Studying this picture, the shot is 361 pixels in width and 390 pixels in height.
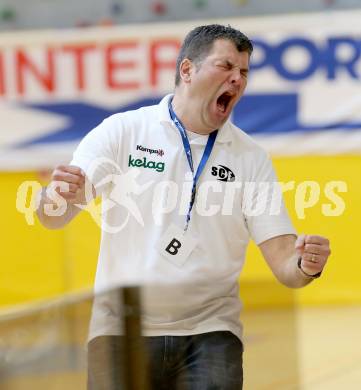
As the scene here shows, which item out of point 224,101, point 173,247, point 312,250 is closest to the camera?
point 312,250

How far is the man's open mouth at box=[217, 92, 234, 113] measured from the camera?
11.6 ft

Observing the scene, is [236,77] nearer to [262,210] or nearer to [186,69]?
[186,69]

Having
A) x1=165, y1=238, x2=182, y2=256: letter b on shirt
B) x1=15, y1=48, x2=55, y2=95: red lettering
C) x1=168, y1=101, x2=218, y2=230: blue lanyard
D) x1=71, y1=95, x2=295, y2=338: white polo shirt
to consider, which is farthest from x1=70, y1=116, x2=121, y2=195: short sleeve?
x1=15, y1=48, x2=55, y2=95: red lettering

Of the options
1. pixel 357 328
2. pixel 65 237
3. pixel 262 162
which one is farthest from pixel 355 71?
pixel 262 162

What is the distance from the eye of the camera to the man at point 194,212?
3320 millimetres

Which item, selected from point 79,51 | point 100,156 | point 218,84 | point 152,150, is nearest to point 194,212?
point 152,150

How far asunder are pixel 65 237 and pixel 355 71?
2.55 meters

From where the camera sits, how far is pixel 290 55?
7328 mm

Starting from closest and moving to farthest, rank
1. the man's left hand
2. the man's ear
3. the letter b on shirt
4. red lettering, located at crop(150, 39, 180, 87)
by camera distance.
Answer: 1. the man's left hand
2. the letter b on shirt
3. the man's ear
4. red lettering, located at crop(150, 39, 180, 87)

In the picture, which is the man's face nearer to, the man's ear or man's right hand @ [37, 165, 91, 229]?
the man's ear

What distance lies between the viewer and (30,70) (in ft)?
24.1

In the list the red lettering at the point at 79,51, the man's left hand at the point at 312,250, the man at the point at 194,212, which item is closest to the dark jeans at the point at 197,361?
the man at the point at 194,212

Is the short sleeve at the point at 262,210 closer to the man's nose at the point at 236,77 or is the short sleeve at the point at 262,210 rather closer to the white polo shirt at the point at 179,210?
the white polo shirt at the point at 179,210

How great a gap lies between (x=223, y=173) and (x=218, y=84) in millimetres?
335
